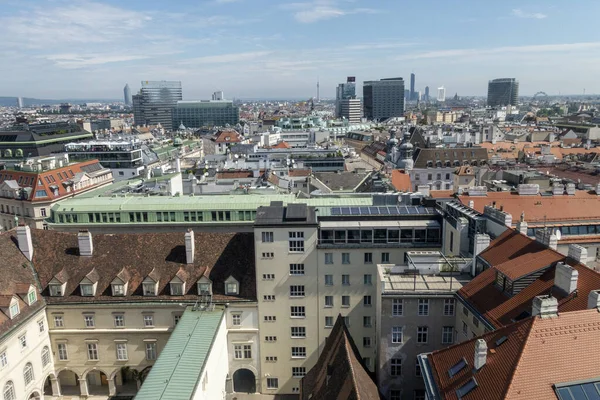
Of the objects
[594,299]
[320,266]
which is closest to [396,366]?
A: [320,266]

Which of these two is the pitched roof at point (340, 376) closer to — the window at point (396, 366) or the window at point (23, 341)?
the window at point (396, 366)

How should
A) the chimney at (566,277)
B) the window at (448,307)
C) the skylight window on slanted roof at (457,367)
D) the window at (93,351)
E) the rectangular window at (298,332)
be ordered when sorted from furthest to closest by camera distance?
the rectangular window at (298,332)
the window at (93,351)
the window at (448,307)
the chimney at (566,277)
the skylight window on slanted roof at (457,367)

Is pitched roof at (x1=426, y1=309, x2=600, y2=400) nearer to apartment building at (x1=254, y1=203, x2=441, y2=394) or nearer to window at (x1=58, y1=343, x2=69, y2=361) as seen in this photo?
apartment building at (x1=254, y1=203, x2=441, y2=394)

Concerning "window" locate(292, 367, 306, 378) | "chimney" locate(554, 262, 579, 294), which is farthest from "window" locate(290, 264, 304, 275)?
"chimney" locate(554, 262, 579, 294)

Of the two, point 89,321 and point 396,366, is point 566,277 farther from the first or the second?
point 89,321

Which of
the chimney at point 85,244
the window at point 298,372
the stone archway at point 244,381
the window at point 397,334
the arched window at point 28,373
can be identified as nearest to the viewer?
the window at point 397,334

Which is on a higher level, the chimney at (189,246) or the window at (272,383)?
the chimney at (189,246)

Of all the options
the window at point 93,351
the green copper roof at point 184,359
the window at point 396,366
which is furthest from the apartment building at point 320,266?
the window at point 93,351
